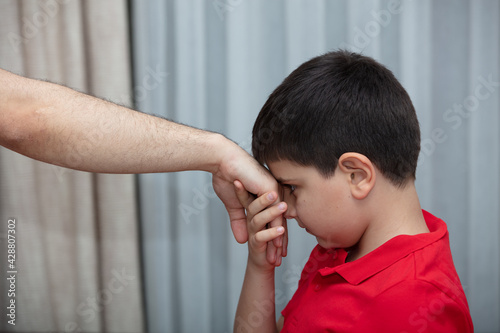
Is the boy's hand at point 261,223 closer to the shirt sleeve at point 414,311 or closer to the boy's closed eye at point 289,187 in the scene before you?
the boy's closed eye at point 289,187

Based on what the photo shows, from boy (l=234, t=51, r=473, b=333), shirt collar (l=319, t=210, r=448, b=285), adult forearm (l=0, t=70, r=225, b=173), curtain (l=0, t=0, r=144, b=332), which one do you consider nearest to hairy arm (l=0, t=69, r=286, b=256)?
adult forearm (l=0, t=70, r=225, b=173)

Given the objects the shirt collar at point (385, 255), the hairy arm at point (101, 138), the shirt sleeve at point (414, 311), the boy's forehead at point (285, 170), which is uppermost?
the hairy arm at point (101, 138)

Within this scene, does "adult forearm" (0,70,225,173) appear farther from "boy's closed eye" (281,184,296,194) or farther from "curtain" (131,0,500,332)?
"curtain" (131,0,500,332)

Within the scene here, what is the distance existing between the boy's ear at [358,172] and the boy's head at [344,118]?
21 mm

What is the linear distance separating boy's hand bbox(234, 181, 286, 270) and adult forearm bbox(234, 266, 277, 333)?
0.04 metres

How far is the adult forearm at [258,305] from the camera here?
1.08m

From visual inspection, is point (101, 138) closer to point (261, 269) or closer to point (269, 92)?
point (261, 269)

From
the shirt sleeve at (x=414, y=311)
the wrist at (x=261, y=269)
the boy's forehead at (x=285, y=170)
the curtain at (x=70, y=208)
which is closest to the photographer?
the shirt sleeve at (x=414, y=311)

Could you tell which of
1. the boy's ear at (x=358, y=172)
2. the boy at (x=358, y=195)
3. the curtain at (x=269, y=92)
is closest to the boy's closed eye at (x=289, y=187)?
the boy at (x=358, y=195)

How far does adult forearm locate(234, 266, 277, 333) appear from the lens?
1.08 m

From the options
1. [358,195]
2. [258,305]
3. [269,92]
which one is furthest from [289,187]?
[269,92]

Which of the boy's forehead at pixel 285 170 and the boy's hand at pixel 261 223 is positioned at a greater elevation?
the boy's forehead at pixel 285 170

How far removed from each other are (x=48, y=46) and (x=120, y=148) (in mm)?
898

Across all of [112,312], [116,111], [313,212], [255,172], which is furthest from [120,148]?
[112,312]
